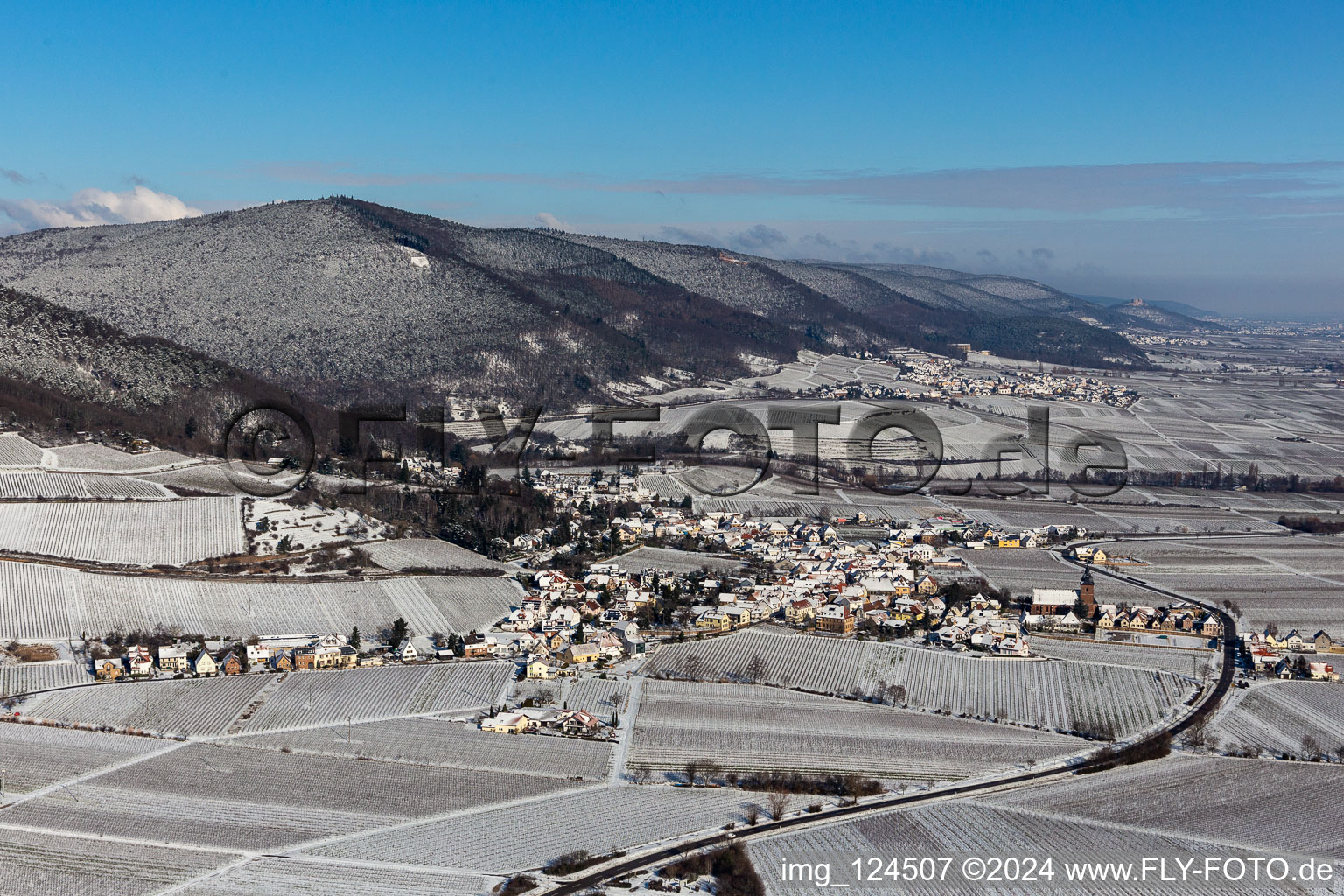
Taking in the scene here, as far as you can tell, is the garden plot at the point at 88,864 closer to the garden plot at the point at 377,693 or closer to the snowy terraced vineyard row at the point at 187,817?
the snowy terraced vineyard row at the point at 187,817

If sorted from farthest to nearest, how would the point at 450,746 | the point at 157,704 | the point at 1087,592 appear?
1. the point at 1087,592
2. the point at 157,704
3. the point at 450,746

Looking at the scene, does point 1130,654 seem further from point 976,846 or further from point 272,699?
point 272,699

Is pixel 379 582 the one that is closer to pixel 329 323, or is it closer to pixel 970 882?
pixel 970 882

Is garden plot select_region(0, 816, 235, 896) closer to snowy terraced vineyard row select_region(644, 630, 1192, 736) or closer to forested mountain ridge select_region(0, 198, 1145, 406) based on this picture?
snowy terraced vineyard row select_region(644, 630, 1192, 736)

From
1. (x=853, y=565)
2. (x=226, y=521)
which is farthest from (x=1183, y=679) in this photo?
(x=226, y=521)

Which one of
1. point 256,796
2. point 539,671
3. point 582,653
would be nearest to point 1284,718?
point 582,653

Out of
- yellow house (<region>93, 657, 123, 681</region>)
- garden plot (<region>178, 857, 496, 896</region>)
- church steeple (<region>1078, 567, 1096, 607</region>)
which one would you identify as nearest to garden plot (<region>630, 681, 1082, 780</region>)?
garden plot (<region>178, 857, 496, 896</region>)
